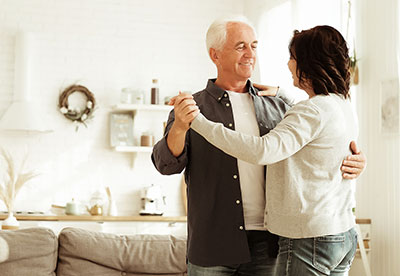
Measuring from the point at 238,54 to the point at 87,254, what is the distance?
4.58ft

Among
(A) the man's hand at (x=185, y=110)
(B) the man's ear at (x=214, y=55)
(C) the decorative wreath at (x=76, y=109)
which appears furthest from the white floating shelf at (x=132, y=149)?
(A) the man's hand at (x=185, y=110)

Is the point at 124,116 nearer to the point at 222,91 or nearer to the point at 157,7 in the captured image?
the point at 157,7

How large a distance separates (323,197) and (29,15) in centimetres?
531

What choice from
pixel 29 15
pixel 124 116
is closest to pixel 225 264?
pixel 124 116

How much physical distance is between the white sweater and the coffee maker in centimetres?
431

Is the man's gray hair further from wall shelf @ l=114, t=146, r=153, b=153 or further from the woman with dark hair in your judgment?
wall shelf @ l=114, t=146, r=153, b=153

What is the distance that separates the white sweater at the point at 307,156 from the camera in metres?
1.83

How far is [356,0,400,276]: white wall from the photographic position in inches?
166

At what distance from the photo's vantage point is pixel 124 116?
6555 mm

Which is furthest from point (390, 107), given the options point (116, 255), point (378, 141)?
point (116, 255)

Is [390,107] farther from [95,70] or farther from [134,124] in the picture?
[95,70]

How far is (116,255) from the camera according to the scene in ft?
10.6

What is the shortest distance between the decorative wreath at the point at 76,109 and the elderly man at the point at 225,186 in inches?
163

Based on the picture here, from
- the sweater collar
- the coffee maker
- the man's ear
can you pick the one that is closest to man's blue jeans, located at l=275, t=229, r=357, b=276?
the sweater collar
